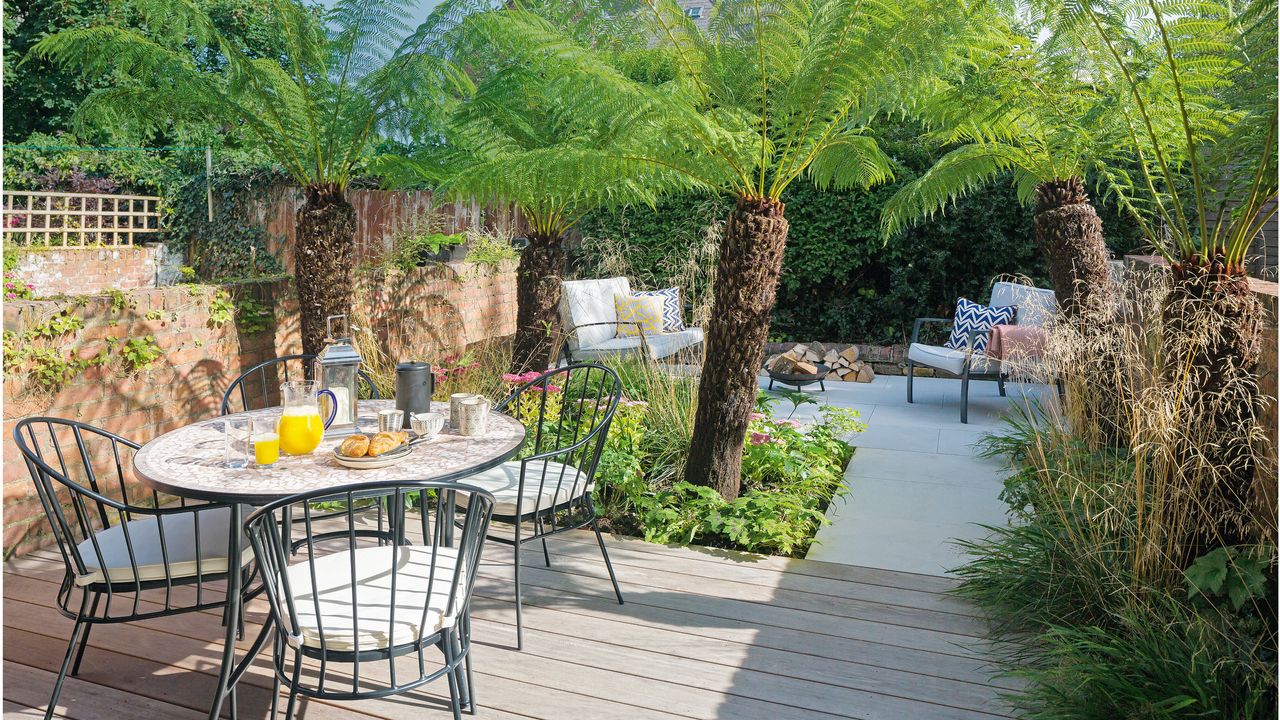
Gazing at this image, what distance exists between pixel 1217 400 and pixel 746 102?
206 centimetres

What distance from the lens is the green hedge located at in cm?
738

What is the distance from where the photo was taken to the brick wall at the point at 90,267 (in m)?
9.15

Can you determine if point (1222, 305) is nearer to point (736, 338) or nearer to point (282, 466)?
point (736, 338)

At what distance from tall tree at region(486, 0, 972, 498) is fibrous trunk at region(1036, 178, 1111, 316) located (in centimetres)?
181

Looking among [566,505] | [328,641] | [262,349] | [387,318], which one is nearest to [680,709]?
[566,505]

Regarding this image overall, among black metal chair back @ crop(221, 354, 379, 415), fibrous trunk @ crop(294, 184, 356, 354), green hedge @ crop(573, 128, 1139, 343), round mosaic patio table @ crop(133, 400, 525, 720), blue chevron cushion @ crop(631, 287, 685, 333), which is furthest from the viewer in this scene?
green hedge @ crop(573, 128, 1139, 343)

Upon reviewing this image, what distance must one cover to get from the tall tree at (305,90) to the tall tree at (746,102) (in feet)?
3.41

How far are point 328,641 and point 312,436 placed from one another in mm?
Result: 661

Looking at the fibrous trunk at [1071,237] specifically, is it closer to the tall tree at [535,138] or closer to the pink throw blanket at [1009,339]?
the pink throw blanket at [1009,339]

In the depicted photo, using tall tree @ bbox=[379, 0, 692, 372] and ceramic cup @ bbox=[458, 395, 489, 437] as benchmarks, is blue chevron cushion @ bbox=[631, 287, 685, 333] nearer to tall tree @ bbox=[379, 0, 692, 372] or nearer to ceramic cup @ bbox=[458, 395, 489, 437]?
tall tree @ bbox=[379, 0, 692, 372]

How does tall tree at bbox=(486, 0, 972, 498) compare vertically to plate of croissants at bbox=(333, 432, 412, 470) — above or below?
above

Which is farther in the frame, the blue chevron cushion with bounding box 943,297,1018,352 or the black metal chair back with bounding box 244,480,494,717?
the blue chevron cushion with bounding box 943,297,1018,352

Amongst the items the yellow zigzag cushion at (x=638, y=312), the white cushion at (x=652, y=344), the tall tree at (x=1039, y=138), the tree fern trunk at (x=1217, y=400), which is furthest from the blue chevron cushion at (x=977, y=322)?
the tree fern trunk at (x=1217, y=400)

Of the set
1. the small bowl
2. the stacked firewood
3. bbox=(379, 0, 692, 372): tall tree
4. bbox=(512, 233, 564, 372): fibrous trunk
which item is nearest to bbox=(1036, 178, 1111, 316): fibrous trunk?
bbox=(379, 0, 692, 372): tall tree
